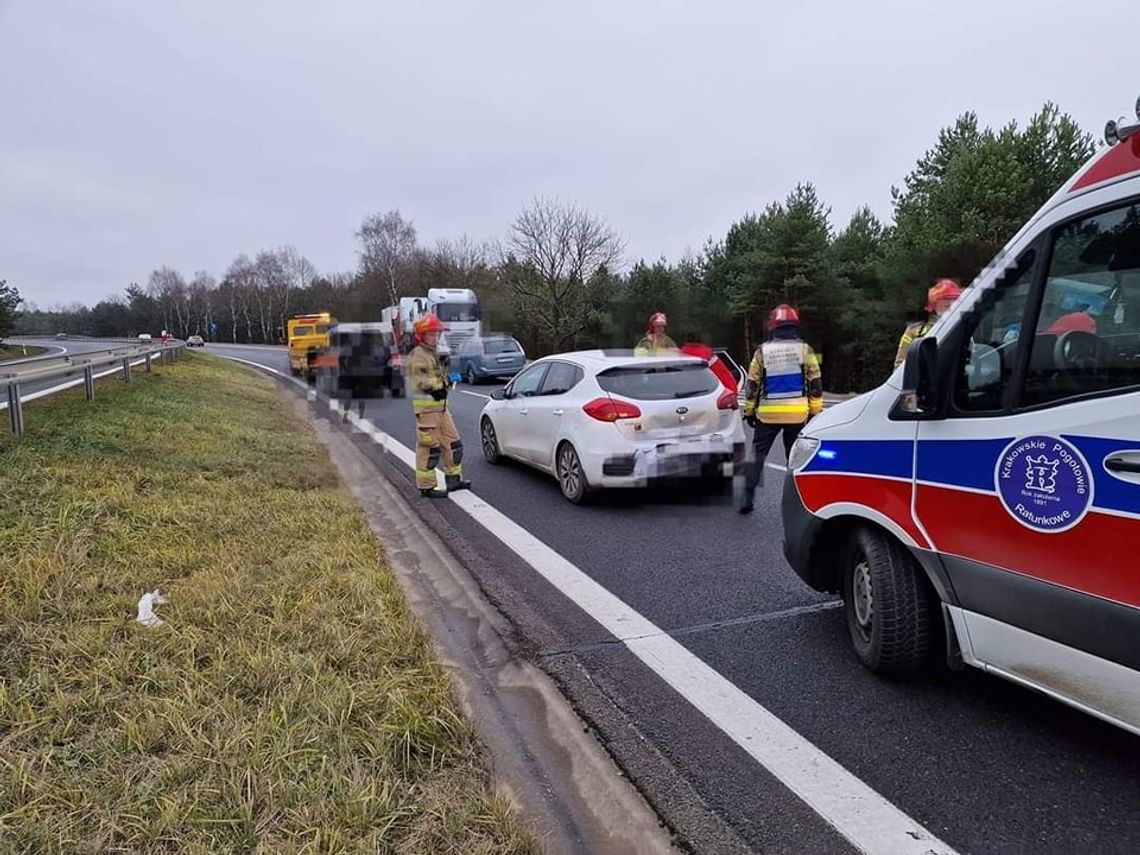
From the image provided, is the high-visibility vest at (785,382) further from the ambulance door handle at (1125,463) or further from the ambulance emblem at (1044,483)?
the ambulance door handle at (1125,463)

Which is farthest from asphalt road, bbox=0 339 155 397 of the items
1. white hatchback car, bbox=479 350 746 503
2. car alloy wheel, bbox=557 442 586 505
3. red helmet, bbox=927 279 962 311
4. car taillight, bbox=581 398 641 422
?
red helmet, bbox=927 279 962 311

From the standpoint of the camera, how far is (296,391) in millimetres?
21422

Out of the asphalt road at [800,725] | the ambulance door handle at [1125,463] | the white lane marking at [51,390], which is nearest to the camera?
the ambulance door handle at [1125,463]

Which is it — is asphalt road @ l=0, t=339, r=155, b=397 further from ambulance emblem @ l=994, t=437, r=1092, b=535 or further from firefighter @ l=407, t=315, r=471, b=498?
ambulance emblem @ l=994, t=437, r=1092, b=535

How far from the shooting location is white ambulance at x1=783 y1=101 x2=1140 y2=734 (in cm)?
215

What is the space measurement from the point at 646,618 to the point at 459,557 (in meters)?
1.74

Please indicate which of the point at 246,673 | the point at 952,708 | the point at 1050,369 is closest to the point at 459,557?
the point at 246,673

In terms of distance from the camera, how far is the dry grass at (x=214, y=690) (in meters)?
2.18

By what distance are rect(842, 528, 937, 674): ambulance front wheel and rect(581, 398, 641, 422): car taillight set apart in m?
3.20

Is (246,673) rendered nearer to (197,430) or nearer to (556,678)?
(556,678)

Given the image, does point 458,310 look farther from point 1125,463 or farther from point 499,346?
point 1125,463

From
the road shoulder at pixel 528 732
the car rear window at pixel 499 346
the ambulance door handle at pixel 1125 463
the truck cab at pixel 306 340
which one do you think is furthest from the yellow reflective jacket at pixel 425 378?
the truck cab at pixel 306 340

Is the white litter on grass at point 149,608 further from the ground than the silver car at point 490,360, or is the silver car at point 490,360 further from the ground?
the silver car at point 490,360

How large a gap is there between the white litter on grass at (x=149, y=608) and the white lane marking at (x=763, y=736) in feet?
7.23
